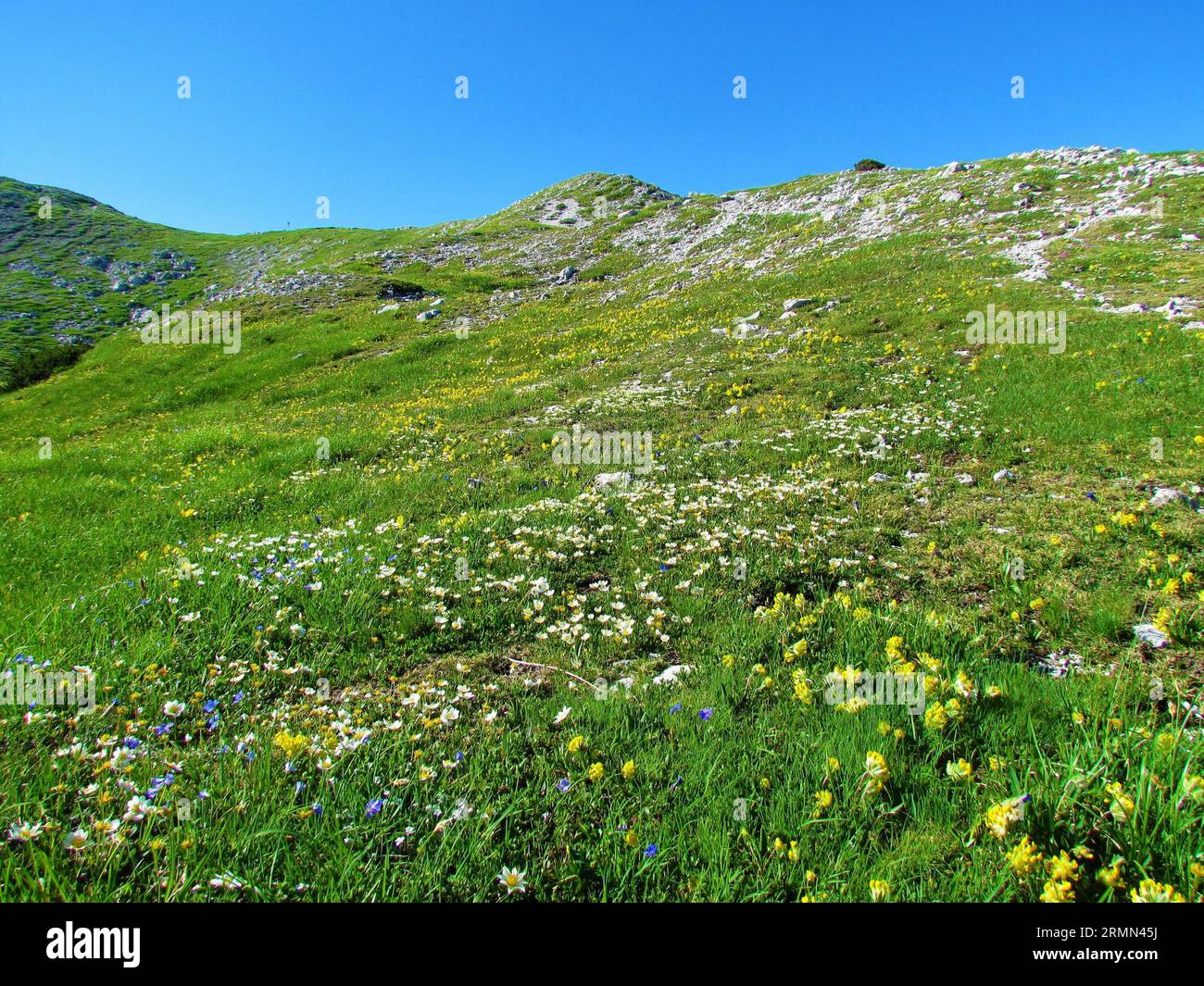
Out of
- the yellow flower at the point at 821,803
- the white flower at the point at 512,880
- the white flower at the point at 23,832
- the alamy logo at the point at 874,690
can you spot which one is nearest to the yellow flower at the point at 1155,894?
the yellow flower at the point at 821,803

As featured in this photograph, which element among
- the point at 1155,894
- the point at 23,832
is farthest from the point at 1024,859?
the point at 23,832

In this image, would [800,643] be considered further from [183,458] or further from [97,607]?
[183,458]

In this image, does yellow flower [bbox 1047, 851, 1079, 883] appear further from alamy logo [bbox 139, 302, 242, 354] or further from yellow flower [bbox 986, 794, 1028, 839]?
alamy logo [bbox 139, 302, 242, 354]

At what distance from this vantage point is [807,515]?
9.44 meters

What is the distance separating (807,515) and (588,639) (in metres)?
4.78

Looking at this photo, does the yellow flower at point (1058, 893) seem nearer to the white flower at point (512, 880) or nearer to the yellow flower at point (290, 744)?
the white flower at point (512, 880)

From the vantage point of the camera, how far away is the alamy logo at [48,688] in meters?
4.57

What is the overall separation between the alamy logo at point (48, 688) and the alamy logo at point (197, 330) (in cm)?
4537

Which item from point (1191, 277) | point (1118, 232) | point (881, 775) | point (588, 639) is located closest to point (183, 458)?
point (588, 639)

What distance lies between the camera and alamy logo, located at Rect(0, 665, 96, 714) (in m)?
4.57

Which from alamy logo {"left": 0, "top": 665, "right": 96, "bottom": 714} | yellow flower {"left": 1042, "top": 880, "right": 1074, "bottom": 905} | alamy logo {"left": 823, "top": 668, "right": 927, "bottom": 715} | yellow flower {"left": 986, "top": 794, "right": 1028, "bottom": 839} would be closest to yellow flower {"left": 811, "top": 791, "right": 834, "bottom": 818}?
yellow flower {"left": 986, "top": 794, "right": 1028, "bottom": 839}

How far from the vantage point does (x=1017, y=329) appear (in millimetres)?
17047

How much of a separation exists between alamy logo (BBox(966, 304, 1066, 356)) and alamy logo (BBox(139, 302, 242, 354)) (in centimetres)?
4614
